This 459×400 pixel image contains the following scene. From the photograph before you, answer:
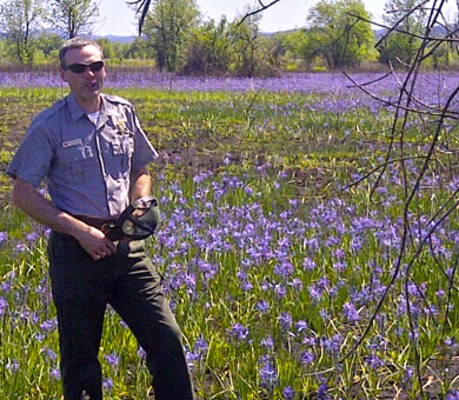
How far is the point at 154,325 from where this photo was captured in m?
3.26

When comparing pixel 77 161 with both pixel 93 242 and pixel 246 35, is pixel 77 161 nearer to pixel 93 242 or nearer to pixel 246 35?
pixel 93 242

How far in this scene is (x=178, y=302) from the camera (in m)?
4.38

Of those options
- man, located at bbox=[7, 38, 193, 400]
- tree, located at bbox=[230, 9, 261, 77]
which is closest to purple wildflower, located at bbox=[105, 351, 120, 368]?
man, located at bbox=[7, 38, 193, 400]

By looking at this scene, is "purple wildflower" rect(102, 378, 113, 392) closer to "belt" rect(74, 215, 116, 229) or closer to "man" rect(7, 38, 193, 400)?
"man" rect(7, 38, 193, 400)

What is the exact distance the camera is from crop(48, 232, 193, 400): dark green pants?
10.5 ft

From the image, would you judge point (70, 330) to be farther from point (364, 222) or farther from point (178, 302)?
point (364, 222)

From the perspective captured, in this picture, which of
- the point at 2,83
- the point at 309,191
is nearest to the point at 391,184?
the point at 309,191

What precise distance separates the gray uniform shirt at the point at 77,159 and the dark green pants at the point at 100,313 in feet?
0.62

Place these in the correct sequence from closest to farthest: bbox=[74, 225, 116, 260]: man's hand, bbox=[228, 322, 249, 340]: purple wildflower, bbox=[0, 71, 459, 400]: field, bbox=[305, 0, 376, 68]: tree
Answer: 1. bbox=[305, 0, 376, 68]: tree
2. bbox=[74, 225, 116, 260]: man's hand
3. bbox=[0, 71, 459, 400]: field
4. bbox=[228, 322, 249, 340]: purple wildflower

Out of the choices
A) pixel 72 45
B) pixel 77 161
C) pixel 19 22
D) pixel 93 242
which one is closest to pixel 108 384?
pixel 93 242

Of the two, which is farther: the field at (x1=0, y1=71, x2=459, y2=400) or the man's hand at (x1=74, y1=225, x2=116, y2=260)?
the field at (x1=0, y1=71, x2=459, y2=400)

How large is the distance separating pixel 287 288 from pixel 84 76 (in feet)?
6.39

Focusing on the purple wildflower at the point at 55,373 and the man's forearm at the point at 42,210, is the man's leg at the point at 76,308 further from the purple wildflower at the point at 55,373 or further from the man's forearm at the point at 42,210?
the purple wildflower at the point at 55,373

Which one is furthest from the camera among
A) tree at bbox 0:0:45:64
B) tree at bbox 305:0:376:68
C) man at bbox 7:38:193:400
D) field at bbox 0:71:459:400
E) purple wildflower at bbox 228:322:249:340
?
tree at bbox 0:0:45:64
